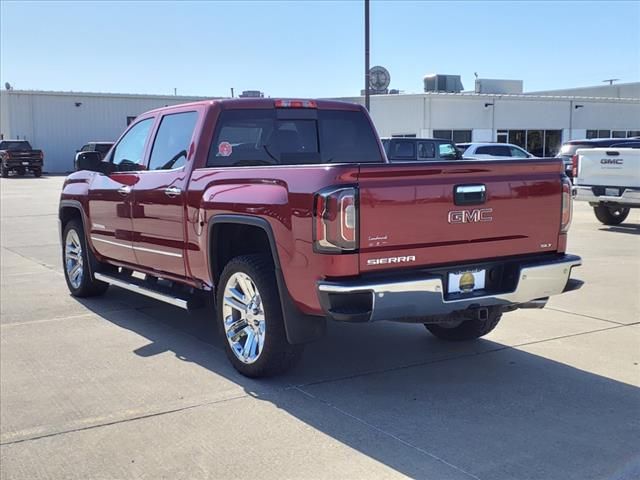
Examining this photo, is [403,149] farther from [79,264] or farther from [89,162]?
[89,162]

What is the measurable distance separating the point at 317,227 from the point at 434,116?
116 ft

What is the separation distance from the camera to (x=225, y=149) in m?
5.95

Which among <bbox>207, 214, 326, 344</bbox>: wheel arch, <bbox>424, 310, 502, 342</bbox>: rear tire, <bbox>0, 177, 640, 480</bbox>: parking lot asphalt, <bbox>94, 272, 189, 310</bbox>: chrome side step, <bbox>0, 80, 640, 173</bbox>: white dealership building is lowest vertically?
<bbox>0, 177, 640, 480</bbox>: parking lot asphalt

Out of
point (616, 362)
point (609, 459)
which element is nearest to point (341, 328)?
point (616, 362)

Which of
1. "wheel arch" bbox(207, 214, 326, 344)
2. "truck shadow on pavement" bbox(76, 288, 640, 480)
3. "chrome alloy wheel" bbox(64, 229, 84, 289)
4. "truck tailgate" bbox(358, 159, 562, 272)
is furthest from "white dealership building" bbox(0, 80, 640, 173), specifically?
"wheel arch" bbox(207, 214, 326, 344)

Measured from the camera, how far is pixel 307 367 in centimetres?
551

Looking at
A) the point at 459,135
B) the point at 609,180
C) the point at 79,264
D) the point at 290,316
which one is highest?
the point at 459,135

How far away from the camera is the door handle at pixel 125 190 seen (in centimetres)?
670

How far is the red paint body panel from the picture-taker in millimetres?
4324

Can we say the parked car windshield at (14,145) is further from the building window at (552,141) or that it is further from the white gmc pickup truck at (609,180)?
the white gmc pickup truck at (609,180)

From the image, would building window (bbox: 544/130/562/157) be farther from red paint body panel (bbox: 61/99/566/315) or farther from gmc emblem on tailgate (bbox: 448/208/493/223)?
gmc emblem on tailgate (bbox: 448/208/493/223)

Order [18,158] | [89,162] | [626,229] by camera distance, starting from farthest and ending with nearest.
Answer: [18,158] < [626,229] < [89,162]

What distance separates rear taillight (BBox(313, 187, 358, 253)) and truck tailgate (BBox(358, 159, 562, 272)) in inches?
2.3

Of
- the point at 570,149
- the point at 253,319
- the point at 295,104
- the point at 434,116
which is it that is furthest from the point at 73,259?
the point at 434,116
